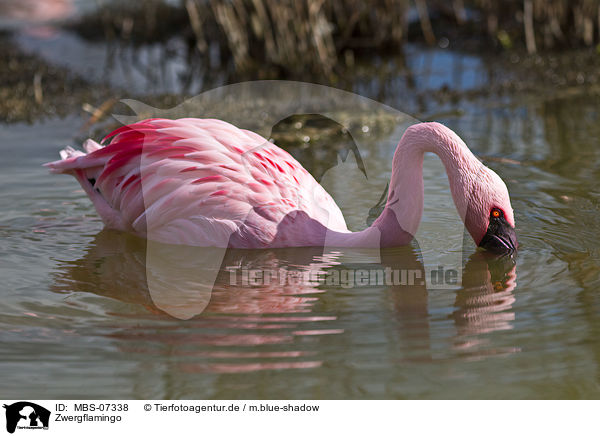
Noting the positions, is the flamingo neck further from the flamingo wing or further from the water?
the flamingo wing

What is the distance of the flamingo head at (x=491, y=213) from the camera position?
4762 millimetres

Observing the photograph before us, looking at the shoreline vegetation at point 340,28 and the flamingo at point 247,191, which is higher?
the flamingo at point 247,191

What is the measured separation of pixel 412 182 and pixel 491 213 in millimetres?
528

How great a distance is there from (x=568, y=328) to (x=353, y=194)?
8.45 ft

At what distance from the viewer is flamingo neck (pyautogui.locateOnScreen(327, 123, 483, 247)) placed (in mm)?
4879

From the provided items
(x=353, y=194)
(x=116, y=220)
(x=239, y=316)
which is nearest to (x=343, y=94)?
(x=353, y=194)

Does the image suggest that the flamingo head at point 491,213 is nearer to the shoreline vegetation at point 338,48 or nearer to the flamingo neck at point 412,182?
the flamingo neck at point 412,182

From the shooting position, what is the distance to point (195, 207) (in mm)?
5336

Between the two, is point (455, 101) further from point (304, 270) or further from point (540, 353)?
point (540, 353)

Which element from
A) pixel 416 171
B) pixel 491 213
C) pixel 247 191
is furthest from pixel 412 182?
pixel 247 191

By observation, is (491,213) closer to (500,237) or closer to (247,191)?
(500,237)

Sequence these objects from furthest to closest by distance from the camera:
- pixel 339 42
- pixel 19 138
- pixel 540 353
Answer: pixel 339 42
pixel 19 138
pixel 540 353
